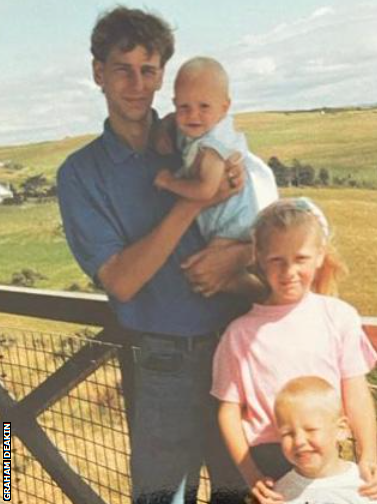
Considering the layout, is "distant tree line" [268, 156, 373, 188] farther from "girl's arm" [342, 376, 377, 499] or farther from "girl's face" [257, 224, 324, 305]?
"girl's arm" [342, 376, 377, 499]

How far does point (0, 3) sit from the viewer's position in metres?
2.64

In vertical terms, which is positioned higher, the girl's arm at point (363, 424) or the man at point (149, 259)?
the man at point (149, 259)

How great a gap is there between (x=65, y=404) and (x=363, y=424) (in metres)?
0.88

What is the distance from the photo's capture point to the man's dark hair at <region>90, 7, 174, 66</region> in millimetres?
2457

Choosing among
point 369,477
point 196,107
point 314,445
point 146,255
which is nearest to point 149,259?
point 146,255

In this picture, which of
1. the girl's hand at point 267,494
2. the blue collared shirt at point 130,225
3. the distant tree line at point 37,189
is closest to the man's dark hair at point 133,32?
the blue collared shirt at point 130,225

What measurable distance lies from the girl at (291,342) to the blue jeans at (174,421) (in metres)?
0.08

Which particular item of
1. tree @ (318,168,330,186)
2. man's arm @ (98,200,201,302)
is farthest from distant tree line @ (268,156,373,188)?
man's arm @ (98,200,201,302)

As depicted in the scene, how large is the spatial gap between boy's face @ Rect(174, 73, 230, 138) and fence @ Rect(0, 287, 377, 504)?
0.54 meters

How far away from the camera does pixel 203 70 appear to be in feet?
7.97

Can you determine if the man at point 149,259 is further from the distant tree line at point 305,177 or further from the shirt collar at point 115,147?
the distant tree line at point 305,177

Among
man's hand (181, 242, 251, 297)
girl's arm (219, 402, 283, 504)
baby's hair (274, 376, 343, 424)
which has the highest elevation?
man's hand (181, 242, 251, 297)

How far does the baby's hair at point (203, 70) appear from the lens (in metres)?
2.39

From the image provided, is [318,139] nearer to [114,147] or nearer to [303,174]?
[303,174]
